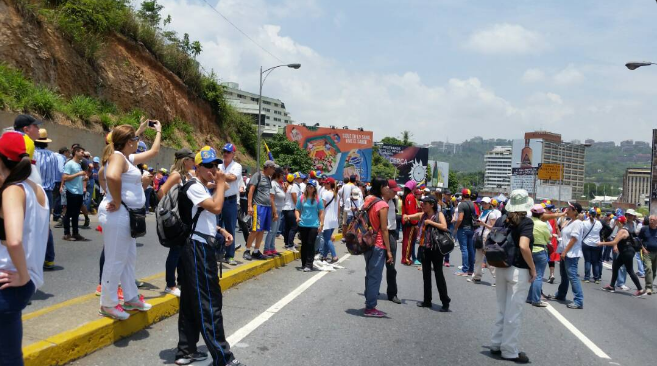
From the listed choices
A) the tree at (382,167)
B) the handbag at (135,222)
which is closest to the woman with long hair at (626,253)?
the handbag at (135,222)

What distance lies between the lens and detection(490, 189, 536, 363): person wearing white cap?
559cm

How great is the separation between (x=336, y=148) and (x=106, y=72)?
35556 mm

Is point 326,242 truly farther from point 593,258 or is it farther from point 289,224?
point 593,258

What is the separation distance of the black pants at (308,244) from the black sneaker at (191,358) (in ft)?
18.0

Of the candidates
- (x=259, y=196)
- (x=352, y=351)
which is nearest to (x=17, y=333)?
(x=352, y=351)

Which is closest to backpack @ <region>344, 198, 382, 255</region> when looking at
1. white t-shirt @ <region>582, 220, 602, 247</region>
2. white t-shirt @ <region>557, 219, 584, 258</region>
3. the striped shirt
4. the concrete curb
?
the concrete curb

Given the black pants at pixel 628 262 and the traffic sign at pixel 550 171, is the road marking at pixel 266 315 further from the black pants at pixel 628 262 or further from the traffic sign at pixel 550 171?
the traffic sign at pixel 550 171

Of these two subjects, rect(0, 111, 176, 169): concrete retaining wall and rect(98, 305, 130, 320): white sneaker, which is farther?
rect(0, 111, 176, 169): concrete retaining wall

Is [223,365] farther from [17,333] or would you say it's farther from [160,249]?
[160,249]

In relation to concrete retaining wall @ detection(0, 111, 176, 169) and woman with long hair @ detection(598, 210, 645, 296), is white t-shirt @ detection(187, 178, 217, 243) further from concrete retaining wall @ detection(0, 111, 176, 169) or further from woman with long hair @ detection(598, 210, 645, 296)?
concrete retaining wall @ detection(0, 111, 176, 169)

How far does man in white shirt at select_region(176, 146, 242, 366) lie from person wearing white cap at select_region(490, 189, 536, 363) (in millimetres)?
2961

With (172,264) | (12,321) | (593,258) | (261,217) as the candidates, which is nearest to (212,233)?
(12,321)

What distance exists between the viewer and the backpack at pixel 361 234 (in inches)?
282

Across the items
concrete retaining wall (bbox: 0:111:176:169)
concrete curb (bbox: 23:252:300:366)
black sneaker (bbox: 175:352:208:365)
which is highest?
concrete retaining wall (bbox: 0:111:176:169)
